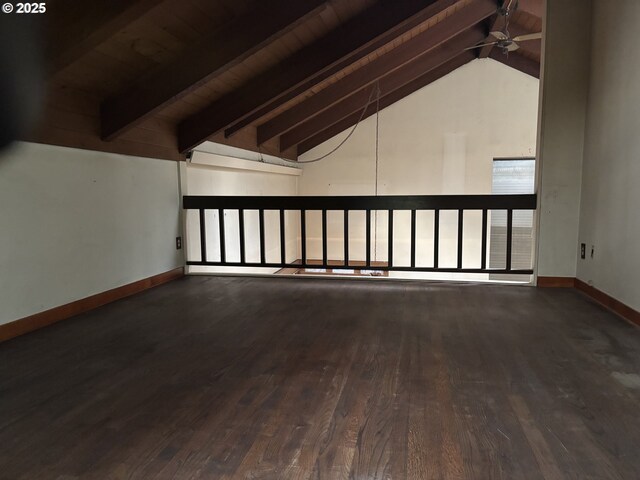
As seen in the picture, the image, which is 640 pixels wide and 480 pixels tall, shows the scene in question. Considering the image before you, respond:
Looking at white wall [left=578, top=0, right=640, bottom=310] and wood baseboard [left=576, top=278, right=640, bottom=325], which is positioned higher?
white wall [left=578, top=0, right=640, bottom=310]

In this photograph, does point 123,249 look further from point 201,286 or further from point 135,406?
point 135,406

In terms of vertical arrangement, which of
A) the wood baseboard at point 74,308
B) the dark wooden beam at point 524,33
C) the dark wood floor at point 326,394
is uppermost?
the dark wooden beam at point 524,33

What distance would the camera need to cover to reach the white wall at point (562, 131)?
3.66m

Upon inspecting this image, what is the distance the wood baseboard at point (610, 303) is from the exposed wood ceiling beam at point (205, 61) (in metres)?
2.85

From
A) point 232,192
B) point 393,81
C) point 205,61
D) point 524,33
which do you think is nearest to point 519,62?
point 524,33

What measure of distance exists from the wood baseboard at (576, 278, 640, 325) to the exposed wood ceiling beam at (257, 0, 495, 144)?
3.57m

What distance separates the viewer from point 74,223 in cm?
302

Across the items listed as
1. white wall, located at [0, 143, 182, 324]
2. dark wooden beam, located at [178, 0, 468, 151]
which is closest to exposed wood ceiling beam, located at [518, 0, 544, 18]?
dark wooden beam, located at [178, 0, 468, 151]

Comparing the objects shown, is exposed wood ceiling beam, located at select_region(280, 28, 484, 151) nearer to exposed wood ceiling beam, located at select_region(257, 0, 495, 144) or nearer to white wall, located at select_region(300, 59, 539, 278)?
exposed wood ceiling beam, located at select_region(257, 0, 495, 144)

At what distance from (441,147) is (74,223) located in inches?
265

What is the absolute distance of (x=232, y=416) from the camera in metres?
1.69

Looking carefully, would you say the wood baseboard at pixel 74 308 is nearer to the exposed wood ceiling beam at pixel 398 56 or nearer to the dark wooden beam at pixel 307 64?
the dark wooden beam at pixel 307 64

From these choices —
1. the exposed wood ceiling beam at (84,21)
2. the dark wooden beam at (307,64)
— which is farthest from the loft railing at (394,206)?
the exposed wood ceiling beam at (84,21)

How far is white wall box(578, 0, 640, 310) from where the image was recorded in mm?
2824
